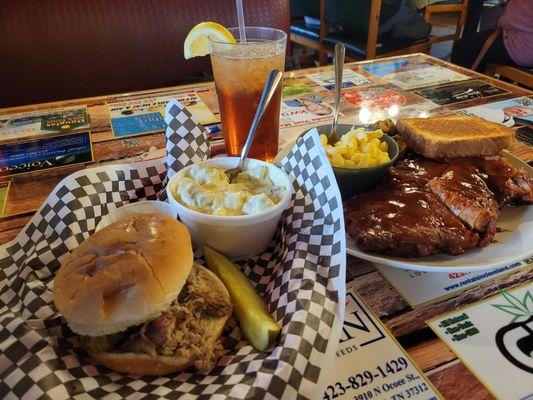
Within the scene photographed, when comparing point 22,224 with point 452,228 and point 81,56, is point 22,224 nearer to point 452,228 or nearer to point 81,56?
point 452,228

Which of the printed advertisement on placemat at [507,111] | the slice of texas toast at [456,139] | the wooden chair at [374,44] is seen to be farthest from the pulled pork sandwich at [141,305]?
the wooden chair at [374,44]

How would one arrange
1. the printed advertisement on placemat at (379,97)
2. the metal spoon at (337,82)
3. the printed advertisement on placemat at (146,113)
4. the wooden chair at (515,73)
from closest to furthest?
the metal spoon at (337,82) → the printed advertisement on placemat at (146,113) → the printed advertisement on placemat at (379,97) → the wooden chair at (515,73)

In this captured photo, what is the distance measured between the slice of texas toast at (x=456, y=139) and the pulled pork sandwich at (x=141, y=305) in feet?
3.20

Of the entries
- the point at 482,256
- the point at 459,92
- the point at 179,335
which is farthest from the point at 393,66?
the point at 179,335

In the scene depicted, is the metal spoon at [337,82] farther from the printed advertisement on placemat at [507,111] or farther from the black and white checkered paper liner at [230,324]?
the printed advertisement on placemat at [507,111]

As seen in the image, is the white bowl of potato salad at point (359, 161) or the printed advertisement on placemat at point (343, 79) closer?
the white bowl of potato salad at point (359, 161)

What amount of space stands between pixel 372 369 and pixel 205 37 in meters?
1.25

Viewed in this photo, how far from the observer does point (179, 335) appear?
92 cm

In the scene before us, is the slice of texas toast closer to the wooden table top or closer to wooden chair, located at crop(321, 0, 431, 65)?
the wooden table top

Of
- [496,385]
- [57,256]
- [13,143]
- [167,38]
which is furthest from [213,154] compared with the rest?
[167,38]

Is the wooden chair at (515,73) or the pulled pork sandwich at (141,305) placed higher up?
the pulled pork sandwich at (141,305)

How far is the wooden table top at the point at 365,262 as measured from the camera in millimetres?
886

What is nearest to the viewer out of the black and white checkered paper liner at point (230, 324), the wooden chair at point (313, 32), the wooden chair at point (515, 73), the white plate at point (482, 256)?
the black and white checkered paper liner at point (230, 324)

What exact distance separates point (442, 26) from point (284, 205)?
9192mm
